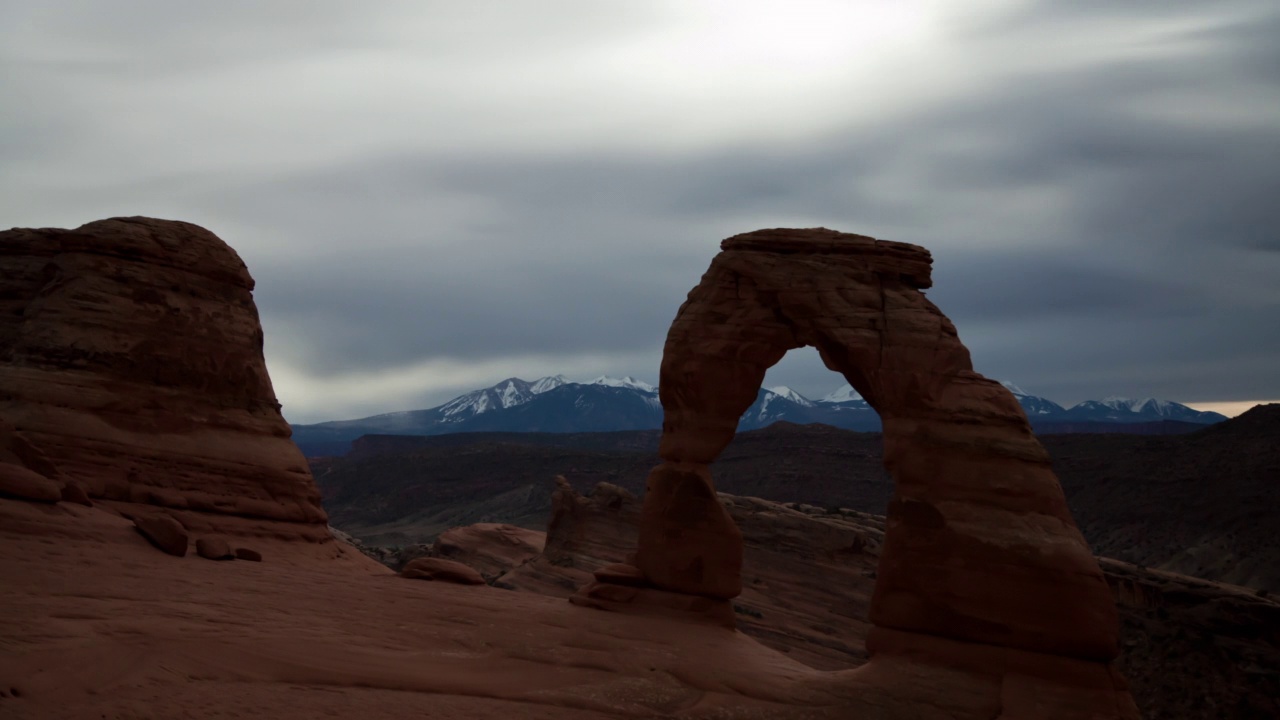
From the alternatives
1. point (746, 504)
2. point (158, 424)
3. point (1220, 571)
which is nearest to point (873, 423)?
point (1220, 571)

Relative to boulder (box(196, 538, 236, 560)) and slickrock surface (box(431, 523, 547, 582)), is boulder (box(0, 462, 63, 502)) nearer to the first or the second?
boulder (box(196, 538, 236, 560))

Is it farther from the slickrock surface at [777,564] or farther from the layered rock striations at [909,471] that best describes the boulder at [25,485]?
the slickrock surface at [777,564]

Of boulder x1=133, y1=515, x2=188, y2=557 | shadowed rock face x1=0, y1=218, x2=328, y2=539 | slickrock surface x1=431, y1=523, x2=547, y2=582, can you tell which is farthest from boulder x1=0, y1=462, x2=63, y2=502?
slickrock surface x1=431, y1=523, x2=547, y2=582

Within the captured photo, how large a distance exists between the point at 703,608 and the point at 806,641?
7399 mm

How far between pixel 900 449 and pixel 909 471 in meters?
0.40

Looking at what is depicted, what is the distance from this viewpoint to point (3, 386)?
749 inches

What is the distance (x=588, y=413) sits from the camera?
146750 mm

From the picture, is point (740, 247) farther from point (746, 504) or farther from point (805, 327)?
point (746, 504)

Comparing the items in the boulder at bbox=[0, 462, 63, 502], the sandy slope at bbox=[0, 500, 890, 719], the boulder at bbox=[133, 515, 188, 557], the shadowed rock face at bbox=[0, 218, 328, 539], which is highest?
the shadowed rock face at bbox=[0, 218, 328, 539]

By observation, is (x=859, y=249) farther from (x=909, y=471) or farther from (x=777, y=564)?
(x=777, y=564)

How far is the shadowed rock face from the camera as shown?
18984 millimetres

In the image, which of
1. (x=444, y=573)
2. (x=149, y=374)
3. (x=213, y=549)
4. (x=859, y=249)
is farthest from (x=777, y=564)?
(x=149, y=374)

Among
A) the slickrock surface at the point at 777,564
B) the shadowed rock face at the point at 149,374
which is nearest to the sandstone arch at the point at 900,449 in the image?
the slickrock surface at the point at 777,564

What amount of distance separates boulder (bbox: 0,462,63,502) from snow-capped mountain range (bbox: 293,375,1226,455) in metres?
112
